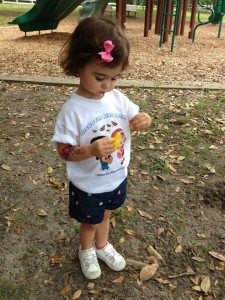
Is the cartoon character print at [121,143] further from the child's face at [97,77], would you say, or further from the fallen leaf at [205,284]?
the fallen leaf at [205,284]

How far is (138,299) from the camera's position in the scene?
1.98 meters

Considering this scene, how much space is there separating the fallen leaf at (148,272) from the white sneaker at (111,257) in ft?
0.42

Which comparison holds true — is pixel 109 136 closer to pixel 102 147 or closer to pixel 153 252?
pixel 102 147

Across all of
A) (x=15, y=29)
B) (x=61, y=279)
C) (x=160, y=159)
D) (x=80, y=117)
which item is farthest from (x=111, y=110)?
(x=15, y=29)

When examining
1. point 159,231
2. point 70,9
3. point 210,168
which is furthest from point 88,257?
point 70,9

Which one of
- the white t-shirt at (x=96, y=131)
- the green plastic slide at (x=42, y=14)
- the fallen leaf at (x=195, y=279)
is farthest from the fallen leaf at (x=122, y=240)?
the green plastic slide at (x=42, y=14)

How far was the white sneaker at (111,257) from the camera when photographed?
6.98 ft

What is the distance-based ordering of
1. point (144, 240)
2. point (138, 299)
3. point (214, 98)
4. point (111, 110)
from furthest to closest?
point (214, 98), point (144, 240), point (138, 299), point (111, 110)

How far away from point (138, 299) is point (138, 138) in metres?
2.01

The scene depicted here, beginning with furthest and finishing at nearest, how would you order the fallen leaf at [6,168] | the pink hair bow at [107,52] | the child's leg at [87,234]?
the fallen leaf at [6,168], the child's leg at [87,234], the pink hair bow at [107,52]

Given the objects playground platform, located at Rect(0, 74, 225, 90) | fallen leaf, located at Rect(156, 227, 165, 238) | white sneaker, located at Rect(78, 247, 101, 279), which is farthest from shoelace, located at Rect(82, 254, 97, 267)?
playground platform, located at Rect(0, 74, 225, 90)

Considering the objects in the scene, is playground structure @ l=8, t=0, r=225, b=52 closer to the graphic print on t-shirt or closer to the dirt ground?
the dirt ground

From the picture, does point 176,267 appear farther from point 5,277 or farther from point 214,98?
point 214,98

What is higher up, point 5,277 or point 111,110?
point 111,110
